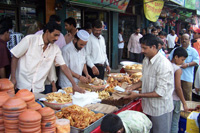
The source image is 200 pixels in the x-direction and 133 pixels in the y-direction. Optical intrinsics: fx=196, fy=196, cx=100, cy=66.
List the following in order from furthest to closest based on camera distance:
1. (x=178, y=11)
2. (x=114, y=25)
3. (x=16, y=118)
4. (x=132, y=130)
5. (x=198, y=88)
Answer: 1. (x=178, y=11)
2. (x=114, y=25)
3. (x=198, y=88)
4. (x=132, y=130)
5. (x=16, y=118)

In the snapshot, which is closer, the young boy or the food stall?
the food stall

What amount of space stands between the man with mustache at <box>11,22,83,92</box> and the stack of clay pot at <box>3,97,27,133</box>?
1.32 metres

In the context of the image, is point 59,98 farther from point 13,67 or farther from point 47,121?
point 47,121

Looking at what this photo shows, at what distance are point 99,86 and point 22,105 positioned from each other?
6.45 ft

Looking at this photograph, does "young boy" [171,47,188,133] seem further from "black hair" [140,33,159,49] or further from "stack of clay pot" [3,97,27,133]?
"stack of clay pot" [3,97,27,133]

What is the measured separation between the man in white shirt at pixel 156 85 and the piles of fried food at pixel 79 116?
26.7 inches

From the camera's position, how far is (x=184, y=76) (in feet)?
14.9

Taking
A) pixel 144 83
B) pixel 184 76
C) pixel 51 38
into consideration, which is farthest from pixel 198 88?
pixel 51 38

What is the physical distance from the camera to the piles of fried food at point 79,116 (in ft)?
6.63

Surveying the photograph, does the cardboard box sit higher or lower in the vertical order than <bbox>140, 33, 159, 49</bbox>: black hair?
lower

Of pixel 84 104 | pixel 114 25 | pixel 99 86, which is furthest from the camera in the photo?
pixel 114 25

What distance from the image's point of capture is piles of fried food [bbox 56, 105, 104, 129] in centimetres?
202

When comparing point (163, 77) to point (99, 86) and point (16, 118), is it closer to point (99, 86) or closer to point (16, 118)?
point (99, 86)

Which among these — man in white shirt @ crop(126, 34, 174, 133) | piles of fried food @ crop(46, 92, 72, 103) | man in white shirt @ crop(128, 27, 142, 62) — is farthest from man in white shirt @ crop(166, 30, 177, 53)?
piles of fried food @ crop(46, 92, 72, 103)
